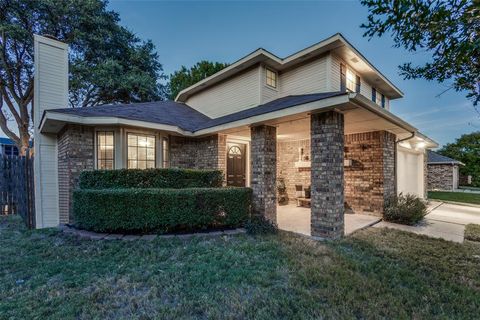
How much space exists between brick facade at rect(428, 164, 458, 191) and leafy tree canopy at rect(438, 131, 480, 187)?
23.0 ft

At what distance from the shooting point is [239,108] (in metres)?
8.72

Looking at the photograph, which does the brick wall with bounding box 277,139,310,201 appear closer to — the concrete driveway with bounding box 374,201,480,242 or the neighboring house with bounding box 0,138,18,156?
the concrete driveway with bounding box 374,201,480,242

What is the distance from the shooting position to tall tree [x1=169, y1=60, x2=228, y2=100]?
1848 cm

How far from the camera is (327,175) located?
4816 millimetres

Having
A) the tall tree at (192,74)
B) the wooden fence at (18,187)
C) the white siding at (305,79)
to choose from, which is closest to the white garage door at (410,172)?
the white siding at (305,79)

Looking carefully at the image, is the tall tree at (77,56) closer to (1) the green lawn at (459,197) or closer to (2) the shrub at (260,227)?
(2) the shrub at (260,227)

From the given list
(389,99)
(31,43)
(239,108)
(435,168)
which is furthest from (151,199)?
(435,168)

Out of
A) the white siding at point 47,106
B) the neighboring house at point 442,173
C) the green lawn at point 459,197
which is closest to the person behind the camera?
the white siding at point 47,106

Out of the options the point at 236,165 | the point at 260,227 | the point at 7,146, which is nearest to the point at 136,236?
the point at 260,227

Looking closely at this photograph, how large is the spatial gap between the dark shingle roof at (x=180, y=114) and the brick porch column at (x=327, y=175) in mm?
650

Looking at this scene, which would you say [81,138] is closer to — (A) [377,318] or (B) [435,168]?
(A) [377,318]

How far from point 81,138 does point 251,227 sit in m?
5.16

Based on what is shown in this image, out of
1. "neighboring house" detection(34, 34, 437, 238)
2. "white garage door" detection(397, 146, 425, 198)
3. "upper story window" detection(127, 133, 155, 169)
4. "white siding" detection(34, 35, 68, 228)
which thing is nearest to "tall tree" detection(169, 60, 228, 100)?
"neighboring house" detection(34, 34, 437, 238)

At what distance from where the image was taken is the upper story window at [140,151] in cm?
668
